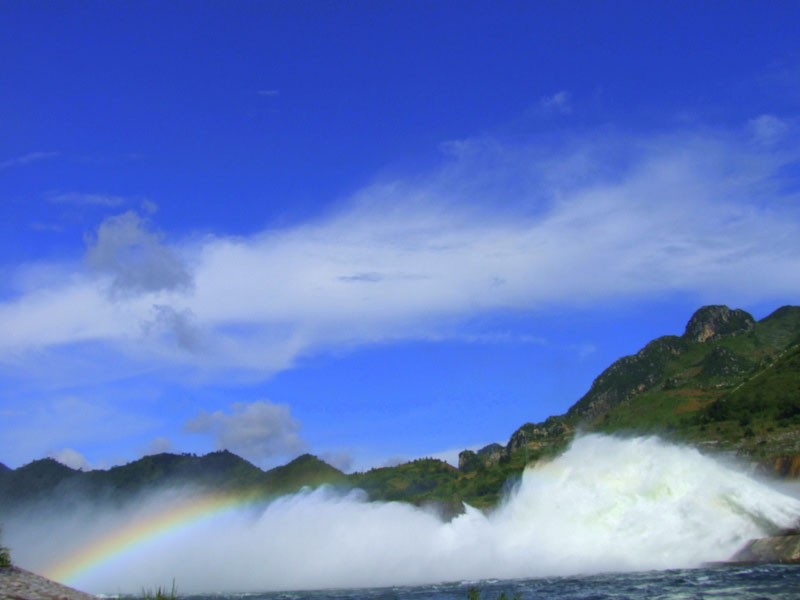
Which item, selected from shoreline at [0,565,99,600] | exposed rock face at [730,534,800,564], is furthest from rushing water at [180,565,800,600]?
shoreline at [0,565,99,600]

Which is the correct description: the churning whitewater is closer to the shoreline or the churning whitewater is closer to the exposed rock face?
the exposed rock face

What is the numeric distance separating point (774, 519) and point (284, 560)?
6147cm

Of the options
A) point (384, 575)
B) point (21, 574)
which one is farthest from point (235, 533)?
point (21, 574)

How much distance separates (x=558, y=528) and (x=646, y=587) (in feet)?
77.3

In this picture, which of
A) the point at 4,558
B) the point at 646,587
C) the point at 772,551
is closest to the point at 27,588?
the point at 4,558

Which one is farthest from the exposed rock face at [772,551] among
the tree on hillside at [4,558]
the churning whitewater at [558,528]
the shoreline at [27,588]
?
the tree on hillside at [4,558]

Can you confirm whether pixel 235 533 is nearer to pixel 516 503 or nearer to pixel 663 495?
pixel 516 503

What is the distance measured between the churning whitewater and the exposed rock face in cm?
163

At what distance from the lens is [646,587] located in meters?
48.2

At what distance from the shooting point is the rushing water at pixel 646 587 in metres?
41.9

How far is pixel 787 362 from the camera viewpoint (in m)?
174

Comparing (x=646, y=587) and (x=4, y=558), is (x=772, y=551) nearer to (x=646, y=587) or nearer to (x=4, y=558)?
(x=646, y=587)

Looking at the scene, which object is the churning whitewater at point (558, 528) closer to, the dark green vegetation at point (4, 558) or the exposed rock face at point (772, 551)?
the exposed rock face at point (772, 551)

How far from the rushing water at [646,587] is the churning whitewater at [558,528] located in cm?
634
